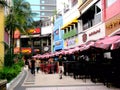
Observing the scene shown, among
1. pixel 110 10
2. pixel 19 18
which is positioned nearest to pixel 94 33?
pixel 110 10

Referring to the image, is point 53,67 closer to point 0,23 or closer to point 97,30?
point 97,30

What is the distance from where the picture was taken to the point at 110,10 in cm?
3017

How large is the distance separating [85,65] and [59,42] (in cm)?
3790

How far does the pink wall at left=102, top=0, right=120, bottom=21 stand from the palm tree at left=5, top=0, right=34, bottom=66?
934cm

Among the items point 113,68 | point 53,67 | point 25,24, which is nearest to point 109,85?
point 113,68

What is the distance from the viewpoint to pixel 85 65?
2434cm

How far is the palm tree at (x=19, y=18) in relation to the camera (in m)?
36.6

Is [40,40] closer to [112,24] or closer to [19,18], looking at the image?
[19,18]

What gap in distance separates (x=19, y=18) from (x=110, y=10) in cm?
1145

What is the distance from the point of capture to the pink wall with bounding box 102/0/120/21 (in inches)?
1097

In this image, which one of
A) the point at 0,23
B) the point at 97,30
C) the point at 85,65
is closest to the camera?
the point at 85,65

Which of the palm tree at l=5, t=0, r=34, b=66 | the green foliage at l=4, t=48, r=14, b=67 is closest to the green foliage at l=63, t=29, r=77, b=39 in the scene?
the palm tree at l=5, t=0, r=34, b=66

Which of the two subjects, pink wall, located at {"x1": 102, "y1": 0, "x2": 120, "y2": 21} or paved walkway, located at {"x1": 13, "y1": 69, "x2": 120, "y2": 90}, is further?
pink wall, located at {"x1": 102, "y1": 0, "x2": 120, "y2": 21}

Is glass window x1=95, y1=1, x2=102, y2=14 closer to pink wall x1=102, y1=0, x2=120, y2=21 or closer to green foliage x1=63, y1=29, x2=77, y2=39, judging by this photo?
pink wall x1=102, y1=0, x2=120, y2=21
